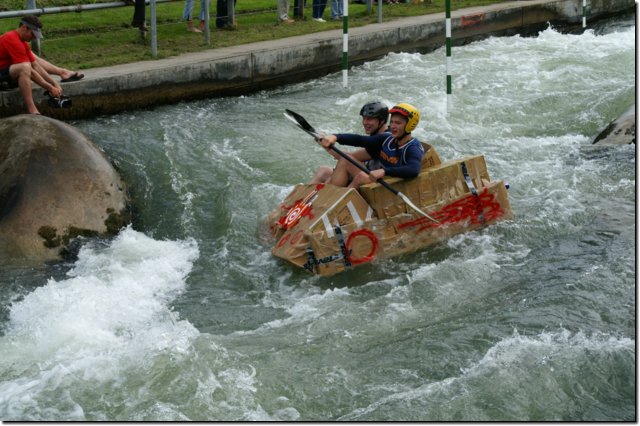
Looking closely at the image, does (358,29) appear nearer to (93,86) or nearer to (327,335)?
(93,86)

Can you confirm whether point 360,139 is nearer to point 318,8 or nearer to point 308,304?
point 308,304

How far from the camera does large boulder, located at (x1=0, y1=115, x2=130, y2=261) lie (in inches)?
344

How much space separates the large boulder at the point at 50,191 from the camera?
28.7ft

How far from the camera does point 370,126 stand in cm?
906

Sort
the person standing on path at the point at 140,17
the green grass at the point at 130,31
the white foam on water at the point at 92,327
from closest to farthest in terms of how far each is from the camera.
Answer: the white foam on water at the point at 92,327
the green grass at the point at 130,31
the person standing on path at the point at 140,17

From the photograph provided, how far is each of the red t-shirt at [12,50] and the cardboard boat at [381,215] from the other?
3863 mm

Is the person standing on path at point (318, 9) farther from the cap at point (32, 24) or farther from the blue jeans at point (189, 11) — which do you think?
the cap at point (32, 24)

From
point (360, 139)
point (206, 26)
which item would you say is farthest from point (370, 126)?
point (206, 26)

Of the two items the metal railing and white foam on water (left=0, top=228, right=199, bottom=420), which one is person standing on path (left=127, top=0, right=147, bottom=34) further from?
white foam on water (left=0, top=228, right=199, bottom=420)

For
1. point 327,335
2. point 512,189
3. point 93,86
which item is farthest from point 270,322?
point 93,86

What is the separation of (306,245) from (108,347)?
2.08m

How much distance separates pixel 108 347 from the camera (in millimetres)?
6922

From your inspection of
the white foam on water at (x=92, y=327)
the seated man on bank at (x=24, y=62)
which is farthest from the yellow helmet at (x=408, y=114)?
the seated man on bank at (x=24, y=62)

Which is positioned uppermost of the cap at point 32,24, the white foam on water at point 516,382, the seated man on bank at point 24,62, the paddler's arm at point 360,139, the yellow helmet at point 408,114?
the cap at point 32,24
